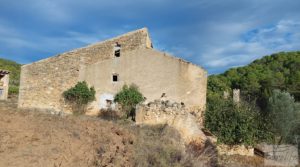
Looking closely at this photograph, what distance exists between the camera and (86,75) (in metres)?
20.3

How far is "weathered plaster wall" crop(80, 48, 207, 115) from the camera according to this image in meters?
18.9

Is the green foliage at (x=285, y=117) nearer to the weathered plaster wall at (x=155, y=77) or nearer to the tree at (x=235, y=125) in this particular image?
the tree at (x=235, y=125)

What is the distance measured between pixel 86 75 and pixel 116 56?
2055 mm

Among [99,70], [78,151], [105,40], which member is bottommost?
[78,151]

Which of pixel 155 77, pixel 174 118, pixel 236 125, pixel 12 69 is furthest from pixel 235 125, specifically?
pixel 12 69

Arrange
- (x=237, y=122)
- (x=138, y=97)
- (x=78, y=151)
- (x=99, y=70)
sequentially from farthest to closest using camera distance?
(x=99, y=70)
(x=138, y=97)
(x=237, y=122)
(x=78, y=151)

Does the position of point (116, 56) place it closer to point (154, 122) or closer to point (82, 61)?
point (82, 61)

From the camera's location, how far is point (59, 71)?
67.8ft

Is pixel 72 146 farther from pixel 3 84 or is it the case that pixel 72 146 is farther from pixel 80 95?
pixel 3 84

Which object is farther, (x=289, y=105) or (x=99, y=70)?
(x=289, y=105)

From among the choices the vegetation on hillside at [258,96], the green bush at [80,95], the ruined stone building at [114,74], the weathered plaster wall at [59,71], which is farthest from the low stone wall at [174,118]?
the weathered plaster wall at [59,71]

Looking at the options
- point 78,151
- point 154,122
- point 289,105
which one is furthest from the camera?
point 289,105

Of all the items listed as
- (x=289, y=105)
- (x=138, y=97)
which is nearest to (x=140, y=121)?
(x=138, y=97)

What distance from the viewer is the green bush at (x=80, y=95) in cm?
1975
